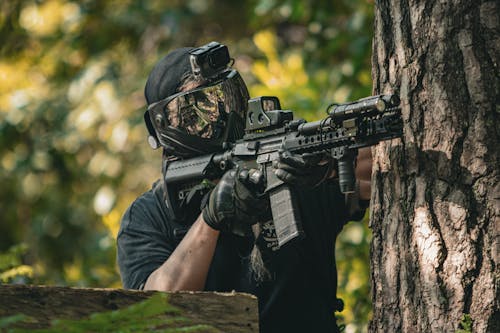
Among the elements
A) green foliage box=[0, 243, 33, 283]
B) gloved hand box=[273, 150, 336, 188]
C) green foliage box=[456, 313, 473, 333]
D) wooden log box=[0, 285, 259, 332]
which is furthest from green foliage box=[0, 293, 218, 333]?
green foliage box=[0, 243, 33, 283]

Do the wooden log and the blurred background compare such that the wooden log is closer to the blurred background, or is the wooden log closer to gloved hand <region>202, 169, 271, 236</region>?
gloved hand <region>202, 169, 271, 236</region>

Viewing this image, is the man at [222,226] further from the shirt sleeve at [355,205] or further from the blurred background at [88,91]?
the blurred background at [88,91]

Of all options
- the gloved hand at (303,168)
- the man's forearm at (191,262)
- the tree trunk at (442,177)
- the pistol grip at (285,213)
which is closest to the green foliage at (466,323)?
the tree trunk at (442,177)

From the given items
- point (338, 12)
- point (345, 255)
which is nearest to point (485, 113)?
point (345, 255)

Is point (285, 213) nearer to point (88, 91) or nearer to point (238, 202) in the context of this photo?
point (238, 202)

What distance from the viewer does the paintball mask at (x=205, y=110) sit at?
393 cm

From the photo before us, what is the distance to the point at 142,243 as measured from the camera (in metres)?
4.04

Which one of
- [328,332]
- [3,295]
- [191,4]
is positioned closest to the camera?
[3,295]

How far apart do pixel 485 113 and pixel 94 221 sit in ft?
25.5

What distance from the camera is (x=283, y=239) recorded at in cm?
354

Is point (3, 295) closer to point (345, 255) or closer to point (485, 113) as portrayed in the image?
point (485, 113)

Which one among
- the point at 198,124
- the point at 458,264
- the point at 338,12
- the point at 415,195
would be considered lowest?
the point at 458,264

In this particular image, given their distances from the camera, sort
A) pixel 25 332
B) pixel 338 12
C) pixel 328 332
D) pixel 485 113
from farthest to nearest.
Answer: pixel 338 12 < pixel 328 332 < pixel 485 113 < pixel 25 332

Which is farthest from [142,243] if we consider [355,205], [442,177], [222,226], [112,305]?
[112,305]
